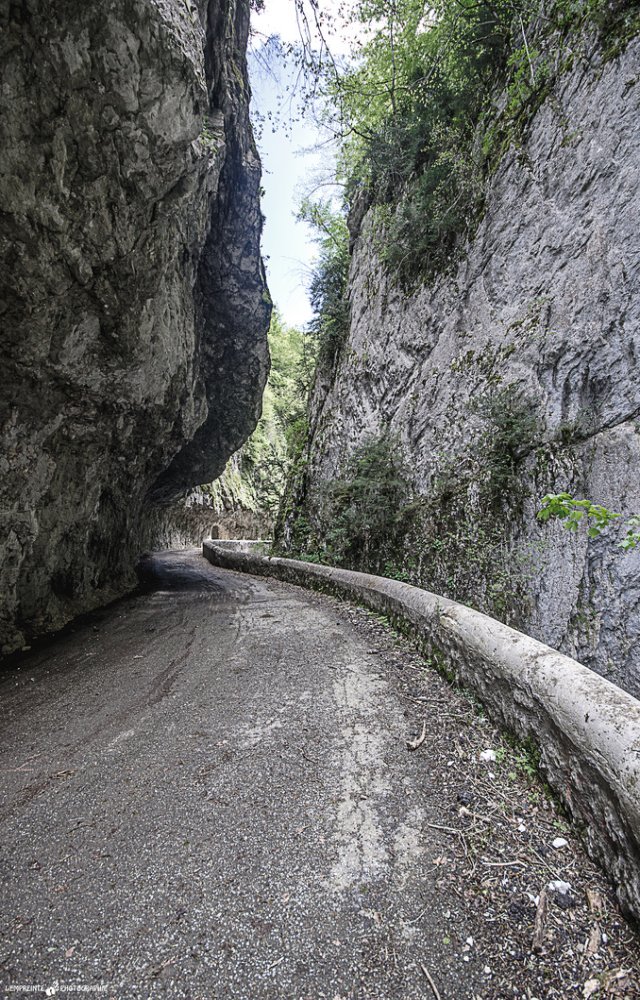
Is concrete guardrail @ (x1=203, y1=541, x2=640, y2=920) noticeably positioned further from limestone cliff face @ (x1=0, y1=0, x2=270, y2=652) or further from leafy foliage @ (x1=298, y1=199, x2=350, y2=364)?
leafy foliage @ (x1=298, y1=199, x2=350, y2=364)

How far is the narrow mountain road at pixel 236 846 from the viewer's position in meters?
1.48

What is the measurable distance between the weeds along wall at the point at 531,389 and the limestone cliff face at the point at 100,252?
4460 mm

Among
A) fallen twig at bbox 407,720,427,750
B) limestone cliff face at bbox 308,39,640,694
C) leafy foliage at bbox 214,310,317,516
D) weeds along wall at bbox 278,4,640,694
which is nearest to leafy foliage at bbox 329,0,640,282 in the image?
weeds along wall at bbox 278,4,640,694

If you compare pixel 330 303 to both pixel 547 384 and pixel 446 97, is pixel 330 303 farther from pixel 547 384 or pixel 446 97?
pixel 547 384

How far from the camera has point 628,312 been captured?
5.07 metres

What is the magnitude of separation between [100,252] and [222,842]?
19.8 ft

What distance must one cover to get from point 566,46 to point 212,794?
36.9 ft

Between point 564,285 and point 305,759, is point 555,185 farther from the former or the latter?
point 305,759

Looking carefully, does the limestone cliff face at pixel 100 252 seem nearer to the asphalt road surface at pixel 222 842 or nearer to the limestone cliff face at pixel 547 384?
the asphalt road surface at pixel 222 842

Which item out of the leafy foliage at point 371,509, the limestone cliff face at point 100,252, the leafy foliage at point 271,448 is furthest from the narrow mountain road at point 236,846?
the leafy foliage at point 271,448

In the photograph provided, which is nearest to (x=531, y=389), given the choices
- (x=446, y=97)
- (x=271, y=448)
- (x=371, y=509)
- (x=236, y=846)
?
(x=371, y=509)

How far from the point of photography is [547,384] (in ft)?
19.6

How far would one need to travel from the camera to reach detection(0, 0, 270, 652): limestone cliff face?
376cm

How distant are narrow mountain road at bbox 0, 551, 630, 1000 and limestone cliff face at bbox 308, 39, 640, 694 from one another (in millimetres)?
2591
